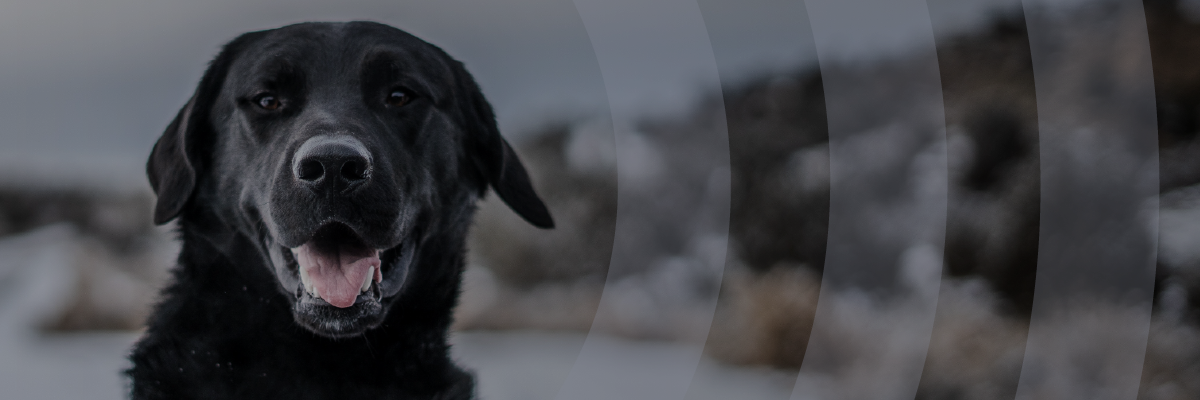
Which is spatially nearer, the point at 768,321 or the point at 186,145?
the point at 186,145

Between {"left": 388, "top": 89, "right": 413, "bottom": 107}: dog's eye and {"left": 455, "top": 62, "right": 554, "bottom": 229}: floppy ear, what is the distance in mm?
299

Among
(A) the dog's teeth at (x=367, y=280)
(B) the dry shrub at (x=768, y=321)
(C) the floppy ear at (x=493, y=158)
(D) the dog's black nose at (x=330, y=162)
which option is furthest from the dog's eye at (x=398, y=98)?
(B) the dry shrub at (x=768, y=321)

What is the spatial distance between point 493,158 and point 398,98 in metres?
0.47

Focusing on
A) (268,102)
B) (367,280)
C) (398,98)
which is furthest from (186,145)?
(367,280)

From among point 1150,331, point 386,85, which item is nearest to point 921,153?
point 1150,331

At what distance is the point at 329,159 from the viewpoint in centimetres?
180

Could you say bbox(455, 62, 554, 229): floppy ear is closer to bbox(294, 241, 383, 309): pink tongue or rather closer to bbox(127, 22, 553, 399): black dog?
bbox(127, 22, 553, 399): black dog

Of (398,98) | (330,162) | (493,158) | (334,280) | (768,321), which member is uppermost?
(768,321)

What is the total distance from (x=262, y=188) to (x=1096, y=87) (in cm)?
686

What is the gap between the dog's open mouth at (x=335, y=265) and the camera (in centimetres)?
197

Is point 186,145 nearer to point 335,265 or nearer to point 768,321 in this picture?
point 335,265

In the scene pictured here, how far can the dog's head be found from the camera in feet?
6.20

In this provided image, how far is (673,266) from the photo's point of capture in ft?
27.1

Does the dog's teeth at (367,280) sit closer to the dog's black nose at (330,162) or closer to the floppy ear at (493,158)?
the dog's black nose at (330,162)
